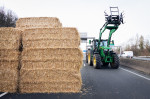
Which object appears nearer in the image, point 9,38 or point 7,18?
point 9,38

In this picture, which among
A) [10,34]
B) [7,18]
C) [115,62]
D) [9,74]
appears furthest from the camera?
[7,18]

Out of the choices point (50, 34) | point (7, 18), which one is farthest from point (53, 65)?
point (7, 18)

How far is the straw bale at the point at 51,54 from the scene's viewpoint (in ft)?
18.7

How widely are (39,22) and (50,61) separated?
8.02ft

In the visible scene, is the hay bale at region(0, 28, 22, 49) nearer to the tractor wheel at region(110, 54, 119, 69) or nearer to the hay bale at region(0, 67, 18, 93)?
the hay bale at region(0, 67, 18, 93)

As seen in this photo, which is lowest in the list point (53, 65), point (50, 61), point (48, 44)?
point (53, 65)

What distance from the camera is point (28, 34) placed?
228 inches

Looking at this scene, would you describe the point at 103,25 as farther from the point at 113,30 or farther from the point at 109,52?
the point at 109,52

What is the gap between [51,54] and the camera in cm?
569

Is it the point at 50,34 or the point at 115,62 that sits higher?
the point at 50,34

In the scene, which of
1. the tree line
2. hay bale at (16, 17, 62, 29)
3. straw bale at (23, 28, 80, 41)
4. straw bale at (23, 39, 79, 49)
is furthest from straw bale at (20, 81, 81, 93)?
the tree line

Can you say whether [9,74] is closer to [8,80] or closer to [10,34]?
[8,80]

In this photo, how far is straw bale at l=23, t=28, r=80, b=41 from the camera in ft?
18.9

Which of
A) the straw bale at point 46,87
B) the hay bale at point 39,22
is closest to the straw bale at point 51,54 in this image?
the straw bale at point 46,87
